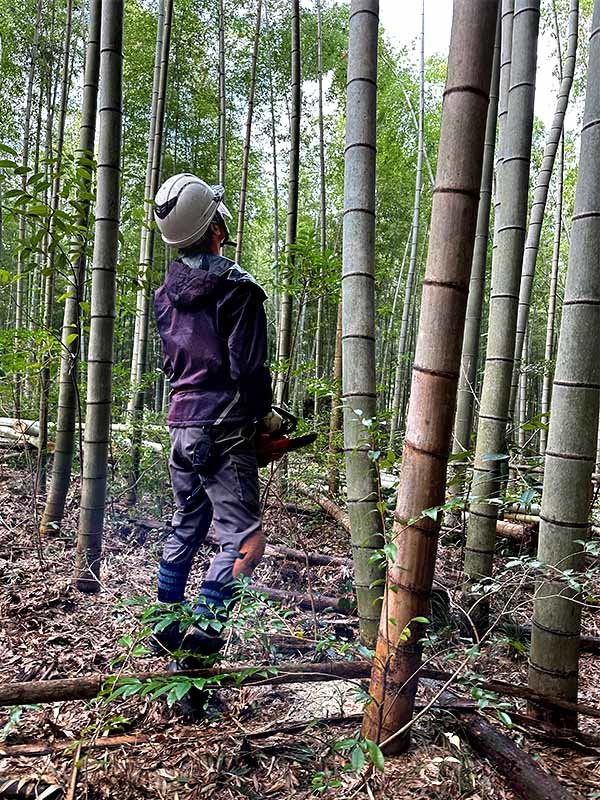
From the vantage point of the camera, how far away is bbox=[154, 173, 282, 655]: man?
1.89 meters

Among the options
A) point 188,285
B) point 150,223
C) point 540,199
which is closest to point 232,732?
point 188,285

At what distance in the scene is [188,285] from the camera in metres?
2.02

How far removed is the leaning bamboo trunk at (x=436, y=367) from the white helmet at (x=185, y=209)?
101cm

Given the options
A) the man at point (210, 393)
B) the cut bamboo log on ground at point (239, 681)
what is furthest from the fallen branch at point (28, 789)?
the man at point (210, 393)

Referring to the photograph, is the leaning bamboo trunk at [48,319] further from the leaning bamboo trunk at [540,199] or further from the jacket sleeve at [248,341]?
the leaning bamboo trunk at [540,199]

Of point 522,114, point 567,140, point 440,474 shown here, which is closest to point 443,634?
point 440,474

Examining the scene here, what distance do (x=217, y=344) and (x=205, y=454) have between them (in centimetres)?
39

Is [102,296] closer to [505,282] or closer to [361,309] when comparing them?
[361,309]

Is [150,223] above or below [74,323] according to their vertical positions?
above

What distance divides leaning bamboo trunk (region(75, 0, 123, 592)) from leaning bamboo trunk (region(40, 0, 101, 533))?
111 millimetres

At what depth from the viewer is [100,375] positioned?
265 cm

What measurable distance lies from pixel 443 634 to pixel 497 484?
69cm

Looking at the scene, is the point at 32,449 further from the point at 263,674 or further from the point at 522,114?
the point at 522,114

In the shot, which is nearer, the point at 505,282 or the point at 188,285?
the point at 188,285
